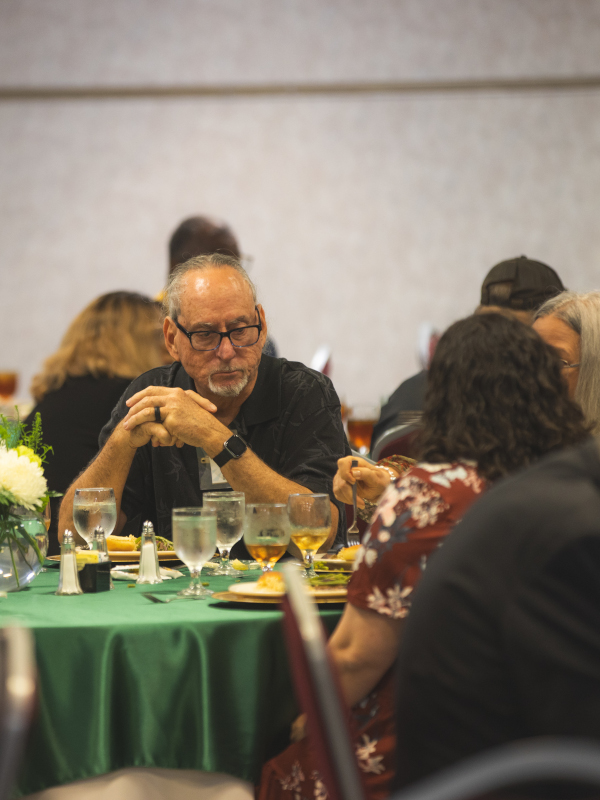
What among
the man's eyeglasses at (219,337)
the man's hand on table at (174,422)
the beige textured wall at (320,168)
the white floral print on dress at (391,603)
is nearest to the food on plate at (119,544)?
the man's hand on table at (174,422)

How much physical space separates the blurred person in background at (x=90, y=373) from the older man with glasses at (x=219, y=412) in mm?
597

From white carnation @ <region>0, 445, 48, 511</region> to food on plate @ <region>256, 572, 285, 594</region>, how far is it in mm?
437

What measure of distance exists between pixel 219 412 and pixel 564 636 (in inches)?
65.7

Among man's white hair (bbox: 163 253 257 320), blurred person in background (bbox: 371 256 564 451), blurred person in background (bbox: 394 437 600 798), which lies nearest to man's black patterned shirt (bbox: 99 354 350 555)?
man's white hair (bbox: 163 253 257 320)

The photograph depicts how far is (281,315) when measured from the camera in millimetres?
4797

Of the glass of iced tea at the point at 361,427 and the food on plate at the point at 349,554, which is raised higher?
the glass of iced tea at the point at 361,427

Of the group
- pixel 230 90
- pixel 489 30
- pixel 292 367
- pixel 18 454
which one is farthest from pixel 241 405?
pixel 489 30

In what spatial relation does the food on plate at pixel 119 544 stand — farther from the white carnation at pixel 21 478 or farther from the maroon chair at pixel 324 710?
the maroon chair at pixel 324 710

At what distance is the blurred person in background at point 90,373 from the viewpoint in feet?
9.73

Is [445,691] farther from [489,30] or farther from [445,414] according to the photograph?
[489,30]

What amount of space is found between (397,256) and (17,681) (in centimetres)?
428

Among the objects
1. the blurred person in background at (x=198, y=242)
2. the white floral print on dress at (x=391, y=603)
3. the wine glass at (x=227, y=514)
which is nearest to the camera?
the white floral print on dress at (x=391, y=603)

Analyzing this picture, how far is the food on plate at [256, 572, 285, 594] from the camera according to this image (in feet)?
4.62

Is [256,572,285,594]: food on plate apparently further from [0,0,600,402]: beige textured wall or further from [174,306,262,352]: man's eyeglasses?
[0,0,600,402]: beige textured wall
